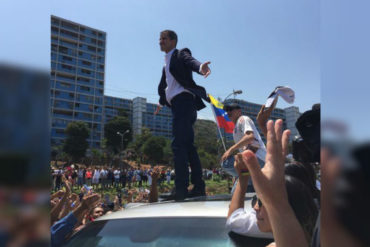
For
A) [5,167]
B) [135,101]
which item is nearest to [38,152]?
[5,167]

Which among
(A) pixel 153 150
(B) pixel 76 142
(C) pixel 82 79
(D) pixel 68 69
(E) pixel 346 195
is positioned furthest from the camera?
(D) pixel 68 69

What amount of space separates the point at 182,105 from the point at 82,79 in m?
84.4

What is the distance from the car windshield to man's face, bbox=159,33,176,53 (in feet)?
6.74

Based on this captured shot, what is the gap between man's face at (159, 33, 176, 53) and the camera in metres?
3.20

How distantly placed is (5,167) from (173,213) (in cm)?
132

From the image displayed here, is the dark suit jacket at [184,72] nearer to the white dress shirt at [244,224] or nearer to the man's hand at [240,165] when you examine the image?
the man's hand at [240,165]

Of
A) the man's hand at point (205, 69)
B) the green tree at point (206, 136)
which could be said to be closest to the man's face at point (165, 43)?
the man's hand at point (205, 69)

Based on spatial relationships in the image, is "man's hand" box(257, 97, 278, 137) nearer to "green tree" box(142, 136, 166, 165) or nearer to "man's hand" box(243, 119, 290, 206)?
"man's hand" box(243, 119, 290, 206)

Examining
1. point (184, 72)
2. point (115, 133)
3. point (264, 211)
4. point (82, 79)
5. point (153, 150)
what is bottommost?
point (153, 150)

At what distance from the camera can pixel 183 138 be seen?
303 centimetres

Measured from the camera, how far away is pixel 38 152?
42cm

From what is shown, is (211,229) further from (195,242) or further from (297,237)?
(297,237)

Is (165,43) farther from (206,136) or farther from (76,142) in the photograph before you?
(206,136)

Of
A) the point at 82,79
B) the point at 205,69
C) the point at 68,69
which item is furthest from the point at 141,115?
the point at 205,69
